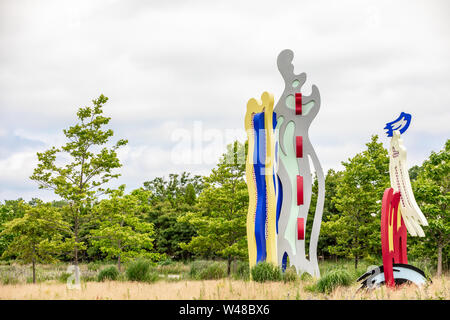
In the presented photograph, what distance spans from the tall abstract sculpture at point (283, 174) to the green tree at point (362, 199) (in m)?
5.68

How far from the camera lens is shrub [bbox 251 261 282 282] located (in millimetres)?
10156

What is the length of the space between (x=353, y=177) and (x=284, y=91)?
6859mm

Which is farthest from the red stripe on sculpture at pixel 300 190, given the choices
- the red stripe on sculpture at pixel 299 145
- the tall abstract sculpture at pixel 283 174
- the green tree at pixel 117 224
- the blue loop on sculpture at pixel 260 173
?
the green tree at pixel 117 224

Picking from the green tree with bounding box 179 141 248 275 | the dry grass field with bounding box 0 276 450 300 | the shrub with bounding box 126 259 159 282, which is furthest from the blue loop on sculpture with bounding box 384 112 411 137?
the shrub with bounding box 126 259 159 282

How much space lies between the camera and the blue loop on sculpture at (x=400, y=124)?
35.1 ft

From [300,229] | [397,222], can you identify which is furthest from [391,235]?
[300,229]

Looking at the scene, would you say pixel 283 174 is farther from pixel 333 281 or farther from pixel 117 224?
pixel 117 224

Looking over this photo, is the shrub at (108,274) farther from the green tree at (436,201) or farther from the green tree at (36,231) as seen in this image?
the green tree at (436,201)

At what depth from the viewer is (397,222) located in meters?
9.87
